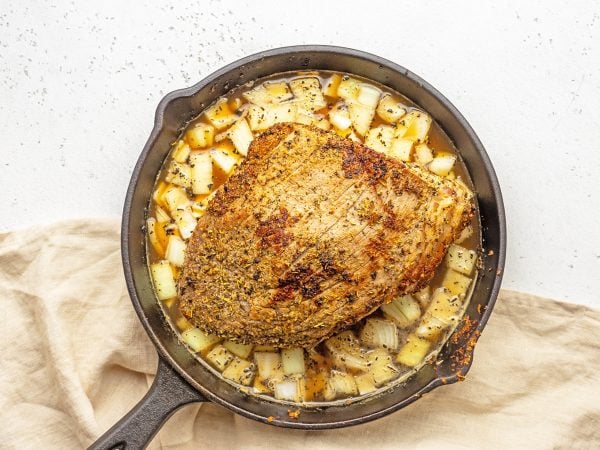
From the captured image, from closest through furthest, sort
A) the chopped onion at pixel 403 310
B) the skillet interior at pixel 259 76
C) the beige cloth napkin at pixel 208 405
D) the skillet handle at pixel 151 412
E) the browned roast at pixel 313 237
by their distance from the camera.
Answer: the browned roast at pixel 313 237 → the skillet handle at pixel 151 412 → the skillet interior at pixel 259 76 → the chopped onion at pixel 403 310 → the beige cloth napkin at pixel 208 405

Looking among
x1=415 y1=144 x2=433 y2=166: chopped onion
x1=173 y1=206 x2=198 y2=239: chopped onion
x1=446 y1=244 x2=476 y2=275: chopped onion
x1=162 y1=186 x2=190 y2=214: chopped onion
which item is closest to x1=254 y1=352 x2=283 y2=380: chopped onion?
x1=173 y1=206 x2=198 y2=239: chopped onion

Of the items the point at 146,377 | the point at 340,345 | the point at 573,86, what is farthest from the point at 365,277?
the point at 573,86

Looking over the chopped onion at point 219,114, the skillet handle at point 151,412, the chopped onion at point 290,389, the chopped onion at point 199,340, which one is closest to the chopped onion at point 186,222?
the chopped onion at point 219,114

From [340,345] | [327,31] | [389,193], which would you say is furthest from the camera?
[327,31]

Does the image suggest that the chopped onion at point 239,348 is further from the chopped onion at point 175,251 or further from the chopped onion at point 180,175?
the chopped onion at point 180,175

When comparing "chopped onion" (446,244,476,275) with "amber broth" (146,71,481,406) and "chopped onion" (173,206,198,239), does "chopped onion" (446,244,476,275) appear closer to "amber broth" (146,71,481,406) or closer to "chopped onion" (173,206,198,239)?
"amber broth" (146,71,481,406)

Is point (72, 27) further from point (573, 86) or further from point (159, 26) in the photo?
point (573, 86)

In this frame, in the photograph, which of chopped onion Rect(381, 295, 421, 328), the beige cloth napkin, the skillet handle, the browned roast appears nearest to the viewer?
the browned roast
